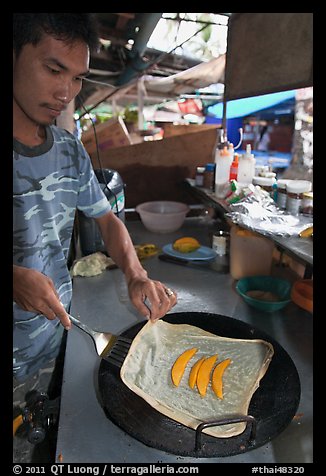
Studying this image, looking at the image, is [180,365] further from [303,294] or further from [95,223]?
[95,223]

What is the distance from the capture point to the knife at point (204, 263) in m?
2.04

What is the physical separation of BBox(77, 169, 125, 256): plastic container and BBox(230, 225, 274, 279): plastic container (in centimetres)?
84

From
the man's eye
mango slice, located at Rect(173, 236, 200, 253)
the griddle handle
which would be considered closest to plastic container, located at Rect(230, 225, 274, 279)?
mango slice, located at Rect(173, 236, 200, 253)

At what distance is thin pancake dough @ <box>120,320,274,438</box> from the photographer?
Result: 97 centimetres

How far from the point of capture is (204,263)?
2078mm

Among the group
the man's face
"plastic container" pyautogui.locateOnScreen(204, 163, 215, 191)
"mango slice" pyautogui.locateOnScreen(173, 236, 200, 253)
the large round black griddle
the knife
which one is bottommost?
the large round black griddle

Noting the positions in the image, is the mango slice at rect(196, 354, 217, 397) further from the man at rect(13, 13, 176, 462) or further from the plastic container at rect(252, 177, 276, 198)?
the plastic container at rect(252, 177, 276, 198)

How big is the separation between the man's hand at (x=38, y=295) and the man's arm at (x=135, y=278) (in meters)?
0.33

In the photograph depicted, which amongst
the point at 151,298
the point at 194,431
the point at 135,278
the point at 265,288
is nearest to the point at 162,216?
the point at 265,288

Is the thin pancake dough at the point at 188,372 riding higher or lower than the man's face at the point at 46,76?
lower

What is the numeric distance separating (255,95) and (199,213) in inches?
46.1

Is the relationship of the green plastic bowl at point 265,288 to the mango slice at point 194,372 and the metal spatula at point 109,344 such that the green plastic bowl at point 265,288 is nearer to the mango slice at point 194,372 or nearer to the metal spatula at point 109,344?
the mango slice at point 194,372

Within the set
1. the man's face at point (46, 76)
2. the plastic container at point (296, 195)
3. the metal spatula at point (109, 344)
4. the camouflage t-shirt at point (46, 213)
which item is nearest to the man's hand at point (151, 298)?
the metal spatula at point (109, 344)

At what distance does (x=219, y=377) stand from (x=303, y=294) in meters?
0.72
